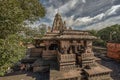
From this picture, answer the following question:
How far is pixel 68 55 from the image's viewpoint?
11.4 meters

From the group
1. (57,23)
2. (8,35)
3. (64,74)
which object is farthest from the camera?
(57,23)

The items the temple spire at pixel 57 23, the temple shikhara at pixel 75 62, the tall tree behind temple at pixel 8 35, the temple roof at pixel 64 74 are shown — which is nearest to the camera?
the tall tree behind temple at pixel 8 35

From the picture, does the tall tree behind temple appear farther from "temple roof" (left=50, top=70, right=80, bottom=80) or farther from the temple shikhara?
the temple shikhara

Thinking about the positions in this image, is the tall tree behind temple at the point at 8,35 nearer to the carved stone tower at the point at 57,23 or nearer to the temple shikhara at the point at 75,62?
the temple shikhara at the point at 75,62

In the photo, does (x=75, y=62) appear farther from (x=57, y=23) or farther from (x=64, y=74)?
(x=57, y=23)

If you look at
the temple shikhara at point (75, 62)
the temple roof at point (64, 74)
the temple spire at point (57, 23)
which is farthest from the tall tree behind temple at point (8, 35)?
the temple spire at point (57, 23)

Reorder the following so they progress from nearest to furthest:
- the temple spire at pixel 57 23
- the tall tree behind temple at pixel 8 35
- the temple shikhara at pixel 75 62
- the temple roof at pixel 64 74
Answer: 1. the tall tree behind temple at pixel 8 35
2. the temple roof at pixel 64 74
3. the temple shikhara at pixel 75 62
4. the temple spire at pixel 57 23

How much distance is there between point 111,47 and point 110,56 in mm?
1881

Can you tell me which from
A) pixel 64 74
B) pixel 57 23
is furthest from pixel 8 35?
pixel 57 23

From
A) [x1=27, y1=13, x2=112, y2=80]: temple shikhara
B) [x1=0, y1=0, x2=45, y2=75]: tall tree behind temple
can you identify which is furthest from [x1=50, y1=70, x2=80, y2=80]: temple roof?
[x1=0, y1=0, x2=45, y2=75]: tall tree behind temple

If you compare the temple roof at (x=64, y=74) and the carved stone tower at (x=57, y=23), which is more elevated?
the carved stone tower at (x=57, y=23)

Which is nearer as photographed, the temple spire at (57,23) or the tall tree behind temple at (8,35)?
the tall tree behind temple at (8,35)

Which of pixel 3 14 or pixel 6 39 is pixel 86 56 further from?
pixel 3 14

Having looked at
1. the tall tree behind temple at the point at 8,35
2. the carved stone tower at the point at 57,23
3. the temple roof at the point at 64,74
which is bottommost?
the temple roof at the point at 64,74
